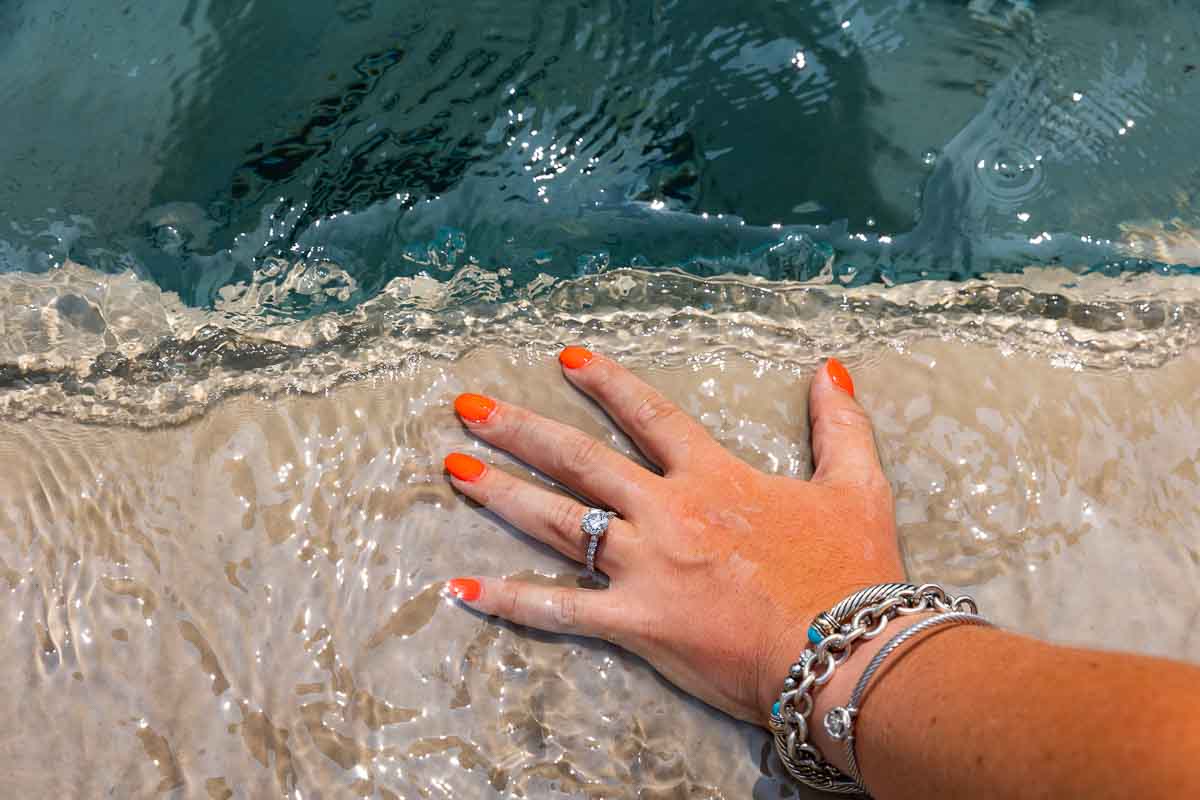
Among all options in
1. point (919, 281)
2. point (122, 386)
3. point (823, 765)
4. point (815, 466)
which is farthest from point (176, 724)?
point (919, 281)

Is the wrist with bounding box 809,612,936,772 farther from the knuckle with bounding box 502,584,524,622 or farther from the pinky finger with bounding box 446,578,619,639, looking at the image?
the knuckle with bounding box 502,584,524,622

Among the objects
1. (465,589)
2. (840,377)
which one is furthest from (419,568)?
(840,377)

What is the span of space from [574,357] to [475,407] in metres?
0.31

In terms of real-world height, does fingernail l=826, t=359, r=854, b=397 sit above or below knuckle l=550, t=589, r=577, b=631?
above

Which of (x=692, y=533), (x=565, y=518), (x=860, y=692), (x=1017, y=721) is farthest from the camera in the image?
(x=565, y=518)

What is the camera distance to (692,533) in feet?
6.81

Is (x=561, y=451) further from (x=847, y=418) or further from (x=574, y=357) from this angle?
(x=847, y=418)

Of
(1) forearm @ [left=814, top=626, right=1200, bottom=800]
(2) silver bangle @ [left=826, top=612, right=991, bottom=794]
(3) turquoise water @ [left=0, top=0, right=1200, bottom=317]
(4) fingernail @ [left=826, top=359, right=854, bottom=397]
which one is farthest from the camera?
(3) turquoise water @ [left=0, top=0, right=1200, bottom=317]

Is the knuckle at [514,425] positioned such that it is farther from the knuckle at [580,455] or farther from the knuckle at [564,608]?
the knuckle at [564,608]

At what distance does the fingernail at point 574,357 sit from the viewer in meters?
2.46

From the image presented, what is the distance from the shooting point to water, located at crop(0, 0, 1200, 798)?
84.8 inches

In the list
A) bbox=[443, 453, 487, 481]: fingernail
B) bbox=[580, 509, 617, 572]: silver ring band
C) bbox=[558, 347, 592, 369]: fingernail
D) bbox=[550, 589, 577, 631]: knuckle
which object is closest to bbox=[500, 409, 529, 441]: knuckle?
bbox=[443, 453, 487, 481]: fingernail

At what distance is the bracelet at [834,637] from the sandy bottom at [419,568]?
295mm

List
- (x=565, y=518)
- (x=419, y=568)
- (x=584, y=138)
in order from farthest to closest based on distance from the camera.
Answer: (x=584, y=138), (x=419, y=568), (x=565, y=518)
